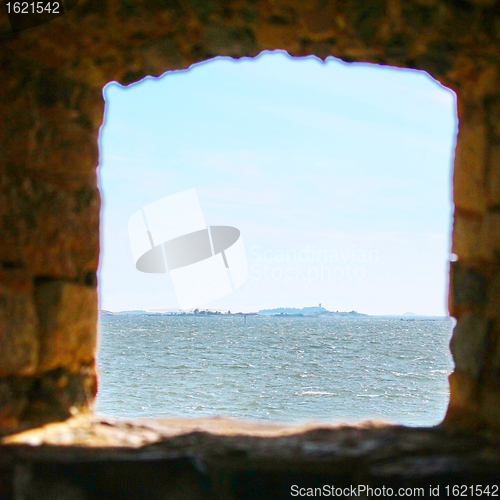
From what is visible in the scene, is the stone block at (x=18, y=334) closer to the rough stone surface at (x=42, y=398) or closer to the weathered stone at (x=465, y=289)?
the rough stone surface at (x=42, y=398)

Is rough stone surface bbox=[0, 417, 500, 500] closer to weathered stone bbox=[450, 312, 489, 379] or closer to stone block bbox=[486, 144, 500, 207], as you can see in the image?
weathered stone bbox=[450, 312, 489, 379]

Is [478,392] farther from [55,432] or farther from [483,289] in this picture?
[55,432]

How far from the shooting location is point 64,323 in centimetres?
208

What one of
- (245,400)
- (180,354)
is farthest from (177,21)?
(180,354)

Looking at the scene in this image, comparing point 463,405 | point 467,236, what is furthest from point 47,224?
point 463,405

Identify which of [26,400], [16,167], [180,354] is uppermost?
[16,167]

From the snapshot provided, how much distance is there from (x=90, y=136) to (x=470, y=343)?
1.78 m

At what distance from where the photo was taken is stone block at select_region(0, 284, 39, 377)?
1.90 meters

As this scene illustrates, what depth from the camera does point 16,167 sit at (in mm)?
2039

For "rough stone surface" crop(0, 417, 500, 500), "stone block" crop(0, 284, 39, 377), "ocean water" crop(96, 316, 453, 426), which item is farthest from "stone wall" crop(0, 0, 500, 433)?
"ocean water" crop(96, 316, 453, 426)

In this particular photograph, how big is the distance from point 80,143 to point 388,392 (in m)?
26.2

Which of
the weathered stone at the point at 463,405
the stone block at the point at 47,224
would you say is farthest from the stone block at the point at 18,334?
the weathered stone at the point at 463,405

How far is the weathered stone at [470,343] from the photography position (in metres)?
1.85

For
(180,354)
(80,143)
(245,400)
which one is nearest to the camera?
(80,143)
